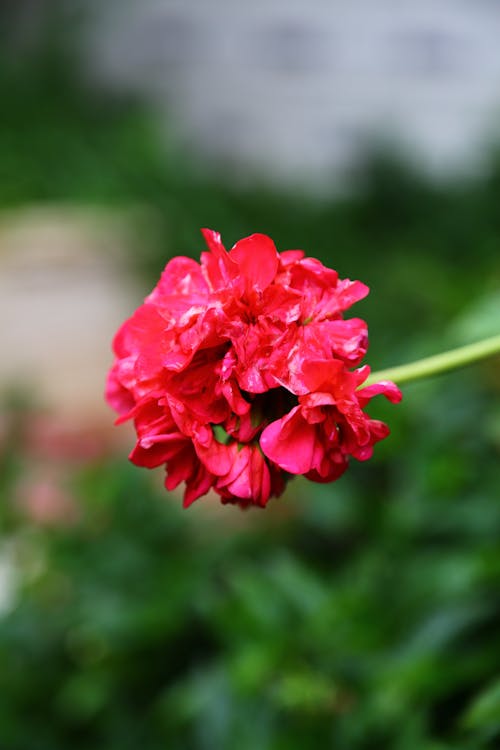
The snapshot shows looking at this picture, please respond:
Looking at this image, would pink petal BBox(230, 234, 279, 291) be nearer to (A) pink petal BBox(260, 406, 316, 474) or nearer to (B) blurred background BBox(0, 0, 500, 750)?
(A) pink petal BBox(260, 406, 316, 474)

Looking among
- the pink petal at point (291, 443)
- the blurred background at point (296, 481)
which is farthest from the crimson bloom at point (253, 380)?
the blurred background at point (296, 481)

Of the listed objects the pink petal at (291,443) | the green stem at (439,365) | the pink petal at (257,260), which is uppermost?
the pink petal at (257,260)

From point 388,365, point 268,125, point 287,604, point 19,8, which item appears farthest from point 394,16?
point 287,604

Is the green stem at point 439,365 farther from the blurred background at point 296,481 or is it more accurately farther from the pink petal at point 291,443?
the blurred background at point 296,481

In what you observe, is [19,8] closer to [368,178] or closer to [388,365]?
[368,178]

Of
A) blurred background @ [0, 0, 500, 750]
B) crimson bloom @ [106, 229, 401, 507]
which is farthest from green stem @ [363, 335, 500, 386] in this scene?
blurred background @ [0, 0, 500, 750]
